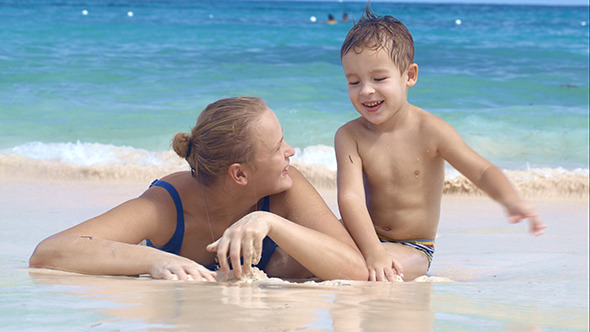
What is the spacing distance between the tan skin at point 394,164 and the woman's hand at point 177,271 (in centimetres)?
77

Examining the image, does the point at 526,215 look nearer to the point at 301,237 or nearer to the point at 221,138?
the point at 301,237

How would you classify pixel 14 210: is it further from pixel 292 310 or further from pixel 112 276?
pixel 292 310

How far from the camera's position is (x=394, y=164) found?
125 inches

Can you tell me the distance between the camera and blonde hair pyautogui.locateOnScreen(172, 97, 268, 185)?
262 centimetres

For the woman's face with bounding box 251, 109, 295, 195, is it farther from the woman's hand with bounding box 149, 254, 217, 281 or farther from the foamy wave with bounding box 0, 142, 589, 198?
the foamy wave with bounding box 0, 142, 589, 198

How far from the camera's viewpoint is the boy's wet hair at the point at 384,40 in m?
2.99

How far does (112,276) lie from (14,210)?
209 cm

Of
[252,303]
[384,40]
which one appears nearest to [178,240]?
[252,303]

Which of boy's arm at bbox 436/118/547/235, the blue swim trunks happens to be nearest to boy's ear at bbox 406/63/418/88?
boy's arm at bbox 436/118/547/235

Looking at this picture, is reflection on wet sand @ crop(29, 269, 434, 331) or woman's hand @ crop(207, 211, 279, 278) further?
woman's hand @ crop(207, 211, 279, 278)

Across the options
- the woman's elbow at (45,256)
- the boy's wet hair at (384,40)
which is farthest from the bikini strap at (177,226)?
the boy's wet hair at (384,40)

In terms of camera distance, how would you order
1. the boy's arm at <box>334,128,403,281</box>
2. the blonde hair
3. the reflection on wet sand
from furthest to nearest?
1. the boy's arm at <box>334,128,403,281</box>
2. the blonde hair
3. the reflection on wet sand

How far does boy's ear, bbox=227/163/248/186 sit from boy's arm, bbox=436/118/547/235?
94 cm

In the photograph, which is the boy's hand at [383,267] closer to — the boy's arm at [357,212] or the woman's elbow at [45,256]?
the boy's arm at [357,212]
